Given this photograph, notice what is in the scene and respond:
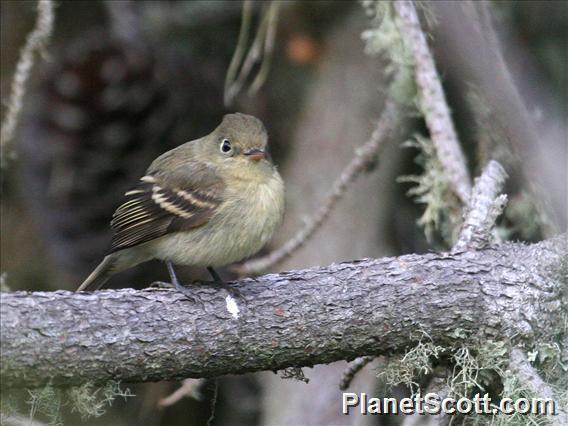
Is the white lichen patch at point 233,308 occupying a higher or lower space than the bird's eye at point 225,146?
lower

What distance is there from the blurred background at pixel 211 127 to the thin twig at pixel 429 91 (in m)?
0.51

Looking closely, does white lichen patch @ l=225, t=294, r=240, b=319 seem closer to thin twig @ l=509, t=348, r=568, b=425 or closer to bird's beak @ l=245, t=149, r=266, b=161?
Result: bird's beak @ l=245, t=149, r=266, b=161

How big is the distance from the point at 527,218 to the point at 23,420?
3361 millimetres

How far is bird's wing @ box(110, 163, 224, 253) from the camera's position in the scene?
12.7 ft

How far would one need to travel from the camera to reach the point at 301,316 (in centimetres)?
340

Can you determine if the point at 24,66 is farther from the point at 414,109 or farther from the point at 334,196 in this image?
the point at 414,109

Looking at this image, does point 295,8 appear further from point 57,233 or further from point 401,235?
point 57,233

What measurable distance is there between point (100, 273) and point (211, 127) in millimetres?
2343

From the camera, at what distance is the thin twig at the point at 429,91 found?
4812 mm

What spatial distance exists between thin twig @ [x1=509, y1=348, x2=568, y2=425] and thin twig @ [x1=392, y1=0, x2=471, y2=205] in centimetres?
152

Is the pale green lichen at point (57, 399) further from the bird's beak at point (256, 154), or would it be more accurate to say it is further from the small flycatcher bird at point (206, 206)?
the bird's beak at point (256, 154)

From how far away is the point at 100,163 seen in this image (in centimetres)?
595

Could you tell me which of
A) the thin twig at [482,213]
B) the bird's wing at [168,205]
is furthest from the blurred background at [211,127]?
the bird's wing at [168,205]

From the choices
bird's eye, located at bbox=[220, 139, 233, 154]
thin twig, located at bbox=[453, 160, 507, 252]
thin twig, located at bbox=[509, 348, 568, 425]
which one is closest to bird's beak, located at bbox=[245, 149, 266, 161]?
bird's eye, located at bbox=[220, 139, 233, 154]
